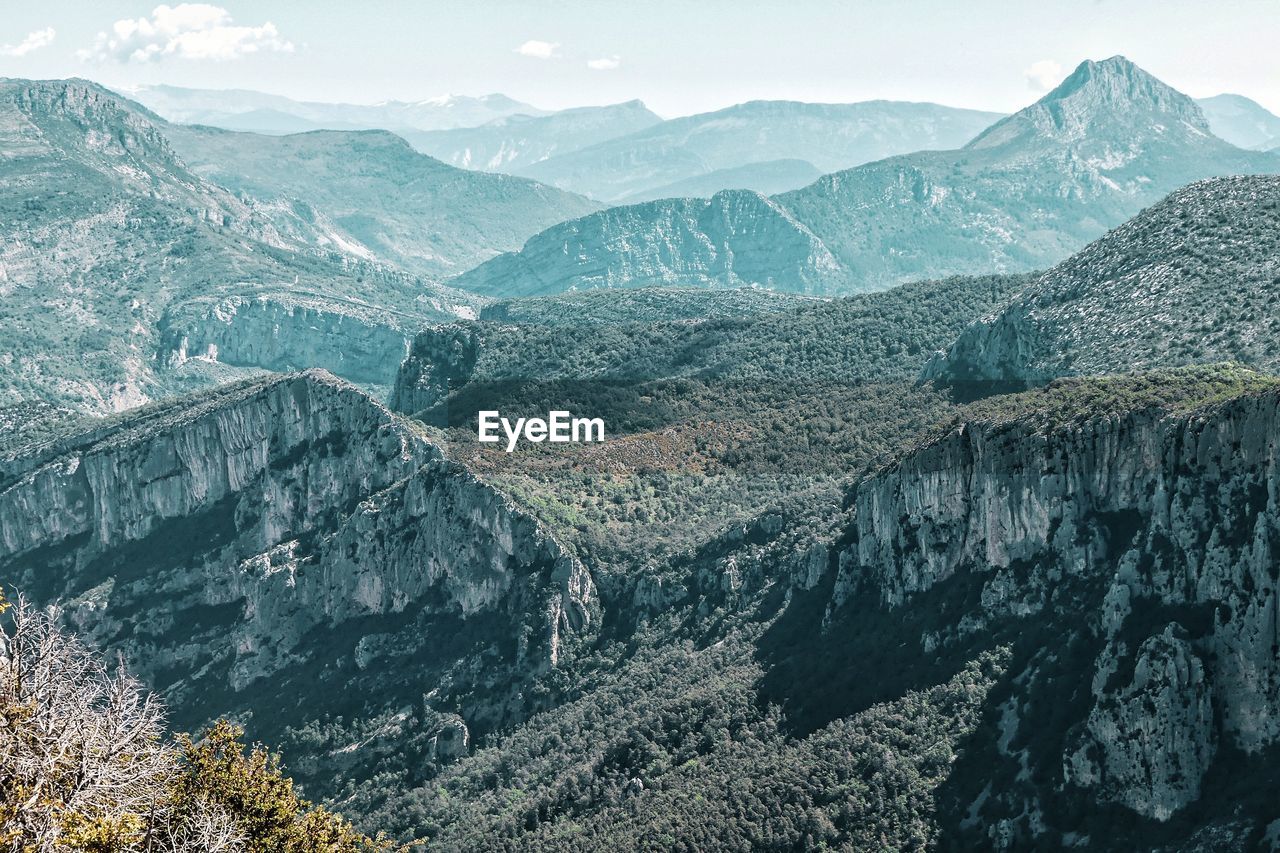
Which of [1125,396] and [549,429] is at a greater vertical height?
[1125,396]

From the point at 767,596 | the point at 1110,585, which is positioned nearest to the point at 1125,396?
the point at 1110,585

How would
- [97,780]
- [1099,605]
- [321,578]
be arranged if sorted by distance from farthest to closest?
1. [321,578]
2. [1099,605]
3. [97,780]

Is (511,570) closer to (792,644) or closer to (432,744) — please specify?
(432,744)

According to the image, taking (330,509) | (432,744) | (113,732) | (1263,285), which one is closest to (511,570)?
(432,744)

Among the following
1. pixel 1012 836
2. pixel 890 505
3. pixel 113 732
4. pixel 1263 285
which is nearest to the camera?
pixel 113 732

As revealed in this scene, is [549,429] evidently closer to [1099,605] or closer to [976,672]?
[976,672]

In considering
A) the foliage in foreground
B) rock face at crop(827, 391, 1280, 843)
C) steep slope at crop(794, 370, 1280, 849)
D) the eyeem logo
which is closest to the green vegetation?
steep slope at crop(794, 370, 1280, 849)
